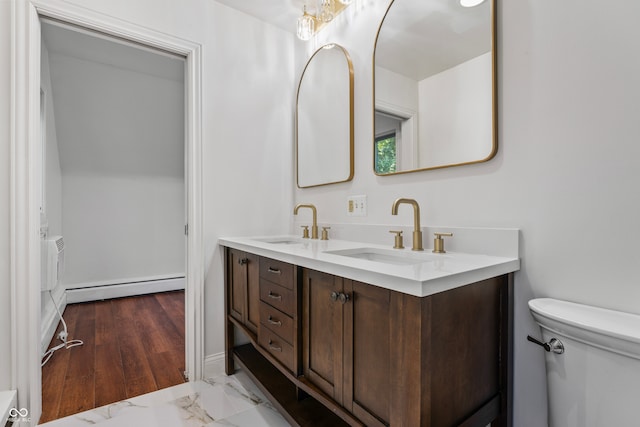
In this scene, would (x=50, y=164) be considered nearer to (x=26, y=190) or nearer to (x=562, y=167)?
(x=26, y=190)

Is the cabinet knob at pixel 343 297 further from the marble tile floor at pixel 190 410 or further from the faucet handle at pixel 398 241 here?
the marble tile floor at pixel 190 410

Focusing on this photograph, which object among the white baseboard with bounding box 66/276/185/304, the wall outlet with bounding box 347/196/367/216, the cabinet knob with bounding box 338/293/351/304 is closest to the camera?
the cabinet knob with bounding box 338/293/351/304

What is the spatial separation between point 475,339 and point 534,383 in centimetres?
32

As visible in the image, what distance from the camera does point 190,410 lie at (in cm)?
155

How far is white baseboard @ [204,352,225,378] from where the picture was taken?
6.17ft

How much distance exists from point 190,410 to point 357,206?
1.36 metres

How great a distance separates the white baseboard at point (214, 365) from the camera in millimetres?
1882

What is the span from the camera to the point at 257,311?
5.10 ft

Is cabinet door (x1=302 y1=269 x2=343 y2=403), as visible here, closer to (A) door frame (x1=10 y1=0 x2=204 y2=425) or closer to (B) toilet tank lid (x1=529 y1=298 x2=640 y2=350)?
(B) toilet tank lid (x1=529 y1=298 x2=640 y2=350)

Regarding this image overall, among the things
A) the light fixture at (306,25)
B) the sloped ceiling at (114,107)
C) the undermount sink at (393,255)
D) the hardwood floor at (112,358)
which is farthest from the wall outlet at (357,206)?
the sloped ceiling at (114,107)

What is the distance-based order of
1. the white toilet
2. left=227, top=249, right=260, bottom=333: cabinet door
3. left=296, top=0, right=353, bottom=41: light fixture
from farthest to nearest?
left=296, top=0, right=353, bottom=41: light fixture → left=227, top=249, right=260, bottom=333: cabinet door → the white toilet

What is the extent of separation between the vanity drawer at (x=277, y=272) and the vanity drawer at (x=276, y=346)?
25cm

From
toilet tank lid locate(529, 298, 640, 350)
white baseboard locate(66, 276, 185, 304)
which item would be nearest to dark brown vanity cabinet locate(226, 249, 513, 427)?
toilet tank lid locate(529, 298, 640, 350)

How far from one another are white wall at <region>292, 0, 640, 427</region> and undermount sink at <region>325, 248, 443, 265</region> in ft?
0.65
